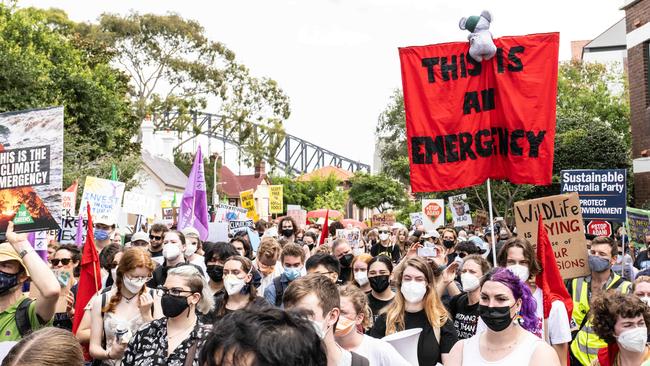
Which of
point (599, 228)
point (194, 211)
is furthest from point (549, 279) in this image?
point (599, 228)

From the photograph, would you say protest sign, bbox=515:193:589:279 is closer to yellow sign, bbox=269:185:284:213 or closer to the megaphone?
the megaphone

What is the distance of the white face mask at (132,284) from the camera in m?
5.55

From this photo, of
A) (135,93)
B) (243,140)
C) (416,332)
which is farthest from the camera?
(243,140)

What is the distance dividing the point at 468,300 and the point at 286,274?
71.9 inches

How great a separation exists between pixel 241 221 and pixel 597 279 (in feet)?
30.8

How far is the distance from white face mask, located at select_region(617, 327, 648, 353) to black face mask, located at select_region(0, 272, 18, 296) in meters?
3.66

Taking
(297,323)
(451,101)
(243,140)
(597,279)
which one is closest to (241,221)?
(451,101)

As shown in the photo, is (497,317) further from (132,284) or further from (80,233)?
(80,233)

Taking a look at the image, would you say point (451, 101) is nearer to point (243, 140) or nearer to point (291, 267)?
point (291, 267)

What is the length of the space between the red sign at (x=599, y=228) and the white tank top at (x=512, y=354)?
1218 cm

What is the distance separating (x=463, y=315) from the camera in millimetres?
6355

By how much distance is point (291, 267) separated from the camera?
7609 millimetres

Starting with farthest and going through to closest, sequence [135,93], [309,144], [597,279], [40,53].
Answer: [309,144] → [135,93] → [40,53] → [597,279]

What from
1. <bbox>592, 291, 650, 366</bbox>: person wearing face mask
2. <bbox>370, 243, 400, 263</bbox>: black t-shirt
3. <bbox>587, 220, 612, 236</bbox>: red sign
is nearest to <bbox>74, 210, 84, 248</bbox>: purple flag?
<bbox>370, 243, 400, 263</bbox>: black t-shirt
